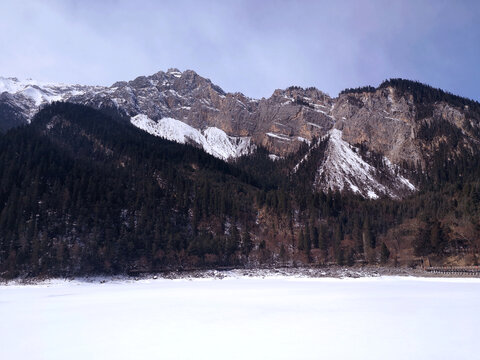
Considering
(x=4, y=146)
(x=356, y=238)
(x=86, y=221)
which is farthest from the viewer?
(x=4, y=146)

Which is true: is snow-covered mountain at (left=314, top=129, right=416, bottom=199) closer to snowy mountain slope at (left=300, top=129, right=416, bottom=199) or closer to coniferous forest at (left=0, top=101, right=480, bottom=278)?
snowy mountain slope at (left=300, top=129, right=416, bottom=199)

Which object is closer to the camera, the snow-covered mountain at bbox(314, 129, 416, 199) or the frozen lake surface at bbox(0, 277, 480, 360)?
the frozen lake surface at bbox(0, 277, 480, 360)

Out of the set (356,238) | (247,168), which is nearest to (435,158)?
(247,168)

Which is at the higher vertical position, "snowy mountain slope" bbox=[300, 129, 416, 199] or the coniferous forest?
"snowy mountain slope" bbox=[300, 129, 416, 199]

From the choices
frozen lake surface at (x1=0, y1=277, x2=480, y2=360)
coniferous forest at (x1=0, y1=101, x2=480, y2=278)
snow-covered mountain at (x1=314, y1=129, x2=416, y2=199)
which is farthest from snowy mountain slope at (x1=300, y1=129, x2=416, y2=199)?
frozen lake surface at (x1=0, y1=277, x2=480, y2=360)

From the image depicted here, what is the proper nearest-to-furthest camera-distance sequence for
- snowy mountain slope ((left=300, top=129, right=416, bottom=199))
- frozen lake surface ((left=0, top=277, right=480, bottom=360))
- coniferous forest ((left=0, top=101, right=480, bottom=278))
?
frozen lake surface ((left=0, top=277, right=480, bottom=360)) → coniferous forest ((left=0, top=101, right=480, bottom=278)) → snowy mountain slope ((left=300, top=129, right=416, bottom=199))

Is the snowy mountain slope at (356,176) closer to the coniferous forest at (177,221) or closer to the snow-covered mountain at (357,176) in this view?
the snow-covered mountain at (357,176)

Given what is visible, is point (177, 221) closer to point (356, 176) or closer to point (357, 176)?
point (356, 176)

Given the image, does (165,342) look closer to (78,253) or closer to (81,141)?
(78,253)

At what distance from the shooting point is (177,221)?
75625 millimetres

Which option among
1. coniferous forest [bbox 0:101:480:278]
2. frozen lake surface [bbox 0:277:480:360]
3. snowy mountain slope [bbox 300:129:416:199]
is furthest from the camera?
snowy mountain slope [bbox 300:129:416:199]

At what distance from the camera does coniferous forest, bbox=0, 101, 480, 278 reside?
54.2m

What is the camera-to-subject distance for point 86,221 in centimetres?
6156

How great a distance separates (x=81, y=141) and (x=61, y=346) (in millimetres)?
121931
